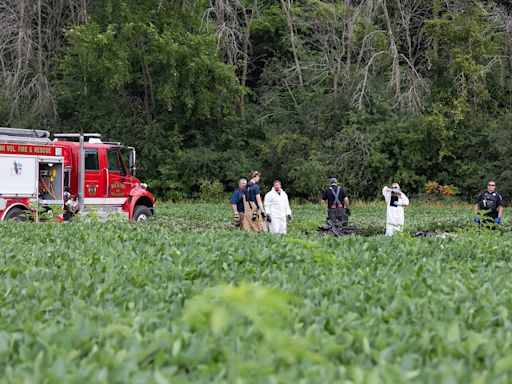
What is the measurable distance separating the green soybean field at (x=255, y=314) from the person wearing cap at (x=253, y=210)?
10.9 meters

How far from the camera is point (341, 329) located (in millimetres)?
5414

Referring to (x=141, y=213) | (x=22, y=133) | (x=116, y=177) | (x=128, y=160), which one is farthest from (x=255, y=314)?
(x=141, y=213)

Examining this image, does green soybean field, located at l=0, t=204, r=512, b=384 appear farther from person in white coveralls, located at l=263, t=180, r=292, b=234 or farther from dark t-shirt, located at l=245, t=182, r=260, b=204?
dark t-shirt, located at l=245, t=182, r=260, b=204

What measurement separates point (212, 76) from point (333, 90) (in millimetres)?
7328

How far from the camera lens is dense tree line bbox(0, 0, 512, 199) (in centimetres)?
4728

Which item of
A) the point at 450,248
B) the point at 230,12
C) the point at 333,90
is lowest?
the point at 450,248

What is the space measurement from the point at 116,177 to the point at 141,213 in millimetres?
1815

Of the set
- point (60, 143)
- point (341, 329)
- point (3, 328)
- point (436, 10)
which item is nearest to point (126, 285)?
point (3, 328)

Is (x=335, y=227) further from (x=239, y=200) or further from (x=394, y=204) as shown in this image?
(x=239, y=200)

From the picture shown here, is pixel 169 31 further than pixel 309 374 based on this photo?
Yes

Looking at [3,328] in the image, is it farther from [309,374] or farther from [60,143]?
[60,143]

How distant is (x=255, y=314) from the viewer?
401 centimetres

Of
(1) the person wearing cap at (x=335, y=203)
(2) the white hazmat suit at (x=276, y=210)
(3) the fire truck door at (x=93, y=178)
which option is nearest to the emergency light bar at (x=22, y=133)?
(3) the fire truck door at (x=93, y=178)

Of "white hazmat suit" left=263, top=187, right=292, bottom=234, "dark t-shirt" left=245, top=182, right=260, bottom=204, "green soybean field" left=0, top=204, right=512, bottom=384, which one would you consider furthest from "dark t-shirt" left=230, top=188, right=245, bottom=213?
"green soybean field" left=0, top=204, right=512, bottom=384
